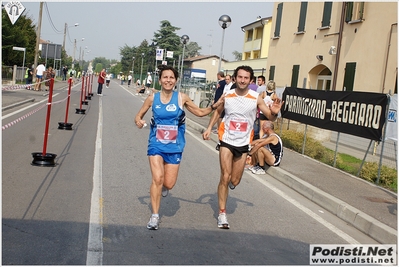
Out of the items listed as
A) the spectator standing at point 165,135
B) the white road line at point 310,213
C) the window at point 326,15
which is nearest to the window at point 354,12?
the window at point 326,15

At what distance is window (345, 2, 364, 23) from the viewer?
2018 cm

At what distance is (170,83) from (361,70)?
15.5 meters

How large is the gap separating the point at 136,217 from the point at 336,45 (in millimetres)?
17785

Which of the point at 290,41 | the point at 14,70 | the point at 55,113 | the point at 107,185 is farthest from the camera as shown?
the point at 14,70

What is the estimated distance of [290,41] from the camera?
27109 mm

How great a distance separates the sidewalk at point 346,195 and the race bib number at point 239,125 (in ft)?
7.26

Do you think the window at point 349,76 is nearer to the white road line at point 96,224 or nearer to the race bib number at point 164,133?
the white road line at point 96,224

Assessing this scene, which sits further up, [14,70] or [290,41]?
[290,41]

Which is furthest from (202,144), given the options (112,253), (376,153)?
(112,253)

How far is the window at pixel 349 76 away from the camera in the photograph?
20.6m

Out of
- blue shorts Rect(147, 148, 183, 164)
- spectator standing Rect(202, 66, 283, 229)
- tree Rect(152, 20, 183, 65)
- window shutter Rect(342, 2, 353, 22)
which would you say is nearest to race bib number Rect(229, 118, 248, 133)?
spectator standing Rect(202, 66, 283, 229)

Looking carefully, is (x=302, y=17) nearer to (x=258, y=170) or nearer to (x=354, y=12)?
(x=354, y=12)

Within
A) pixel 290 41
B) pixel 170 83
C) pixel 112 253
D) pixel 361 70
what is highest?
pixel 290 41

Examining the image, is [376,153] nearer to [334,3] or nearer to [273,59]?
[334,3]
